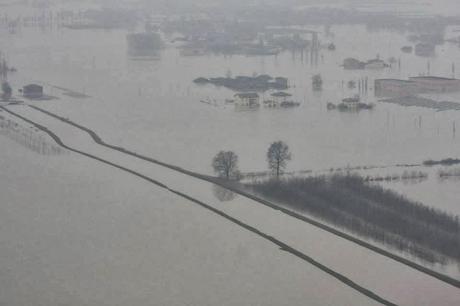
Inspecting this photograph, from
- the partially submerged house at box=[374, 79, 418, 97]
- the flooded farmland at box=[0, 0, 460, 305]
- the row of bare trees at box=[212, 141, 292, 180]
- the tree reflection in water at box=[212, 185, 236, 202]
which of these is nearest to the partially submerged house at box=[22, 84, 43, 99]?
the flooded farmland at box=[0, 0, 460, 305]

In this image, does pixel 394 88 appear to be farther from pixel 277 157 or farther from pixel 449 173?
pixel 277 157

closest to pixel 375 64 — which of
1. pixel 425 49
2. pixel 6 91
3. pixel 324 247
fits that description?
pixel 425 49

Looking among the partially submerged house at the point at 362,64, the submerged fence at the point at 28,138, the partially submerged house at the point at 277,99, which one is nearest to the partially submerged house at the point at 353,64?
the partially submerged house at the point at 362,64

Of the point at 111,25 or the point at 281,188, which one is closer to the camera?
the point at 281,188

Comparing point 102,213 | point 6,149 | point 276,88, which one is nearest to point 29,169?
point 6,149

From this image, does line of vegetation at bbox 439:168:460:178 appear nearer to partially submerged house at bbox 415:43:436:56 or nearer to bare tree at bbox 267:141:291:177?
bare tree at bbox 267:141:291:177

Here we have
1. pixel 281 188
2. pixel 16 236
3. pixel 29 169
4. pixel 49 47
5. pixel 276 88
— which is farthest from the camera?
pixel 49 47

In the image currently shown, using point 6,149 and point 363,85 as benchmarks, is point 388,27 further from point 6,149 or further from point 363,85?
point 6,149
